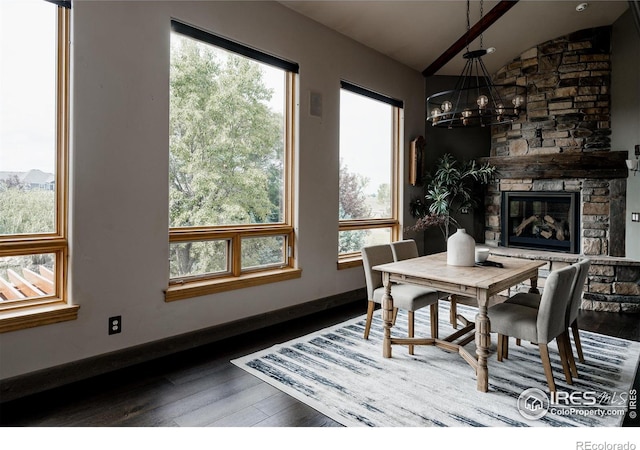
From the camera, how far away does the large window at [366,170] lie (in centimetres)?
480

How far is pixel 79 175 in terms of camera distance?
263 cm

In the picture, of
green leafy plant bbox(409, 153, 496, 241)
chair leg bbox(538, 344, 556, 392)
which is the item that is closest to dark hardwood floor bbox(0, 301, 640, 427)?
chair leg bbox(538, 344, 556, 392)

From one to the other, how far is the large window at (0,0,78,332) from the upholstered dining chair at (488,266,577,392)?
284cm

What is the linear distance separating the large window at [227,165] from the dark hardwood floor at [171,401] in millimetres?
598

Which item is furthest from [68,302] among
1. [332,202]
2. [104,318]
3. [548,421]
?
[548,421]

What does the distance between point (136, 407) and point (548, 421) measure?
234cm

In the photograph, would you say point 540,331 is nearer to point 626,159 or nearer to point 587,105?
point 626,159

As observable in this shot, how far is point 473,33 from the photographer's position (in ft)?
15.5

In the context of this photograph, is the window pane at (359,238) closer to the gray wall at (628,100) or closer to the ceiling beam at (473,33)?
the ceiling beam at (473,33)

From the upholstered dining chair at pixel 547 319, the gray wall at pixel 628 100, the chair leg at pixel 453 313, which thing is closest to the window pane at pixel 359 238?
the chair leg at pixel 453 313

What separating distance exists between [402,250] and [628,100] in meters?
3.25

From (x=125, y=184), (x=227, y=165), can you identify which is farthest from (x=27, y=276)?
A: (x=227, y=165)

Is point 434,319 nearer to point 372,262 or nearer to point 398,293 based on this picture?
point 398,293

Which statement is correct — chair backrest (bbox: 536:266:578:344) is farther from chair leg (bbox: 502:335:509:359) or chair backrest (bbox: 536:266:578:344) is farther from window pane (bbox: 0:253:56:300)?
window pane (bbox: 0:253:56:300)
